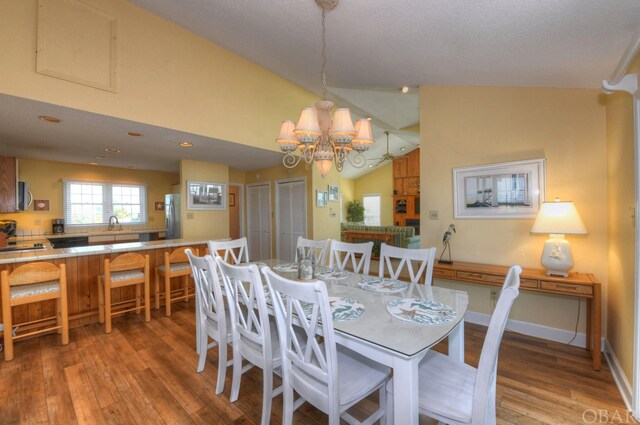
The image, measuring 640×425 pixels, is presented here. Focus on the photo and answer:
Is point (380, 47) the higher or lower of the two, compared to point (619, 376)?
higher

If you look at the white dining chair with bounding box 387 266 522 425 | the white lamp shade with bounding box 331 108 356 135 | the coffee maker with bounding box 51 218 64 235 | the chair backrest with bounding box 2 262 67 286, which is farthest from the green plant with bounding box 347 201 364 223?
the white dining chair with bounding box 387 266 522 425

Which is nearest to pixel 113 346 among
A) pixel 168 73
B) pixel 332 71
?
pixel 168 73

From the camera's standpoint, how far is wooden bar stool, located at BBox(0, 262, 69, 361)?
7.82 feet

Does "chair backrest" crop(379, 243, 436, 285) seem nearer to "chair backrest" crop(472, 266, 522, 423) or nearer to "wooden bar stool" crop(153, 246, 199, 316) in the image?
"chair backrest" crop(472, 266, 522, 423)

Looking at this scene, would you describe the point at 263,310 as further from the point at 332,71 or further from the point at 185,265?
the point at 332,71

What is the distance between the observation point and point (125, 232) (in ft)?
17.7

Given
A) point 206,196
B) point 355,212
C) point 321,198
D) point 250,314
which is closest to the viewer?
point 250,314

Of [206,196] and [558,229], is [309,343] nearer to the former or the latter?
[558,229]

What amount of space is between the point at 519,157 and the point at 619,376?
76.6 inches

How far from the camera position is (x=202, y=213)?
496 cm

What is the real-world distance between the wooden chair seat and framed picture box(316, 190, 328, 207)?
3651 millimetres

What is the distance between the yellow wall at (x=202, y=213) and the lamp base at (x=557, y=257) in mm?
4470

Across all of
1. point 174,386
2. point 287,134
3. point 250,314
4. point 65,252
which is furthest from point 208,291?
point 65,252

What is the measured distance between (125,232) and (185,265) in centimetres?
261
